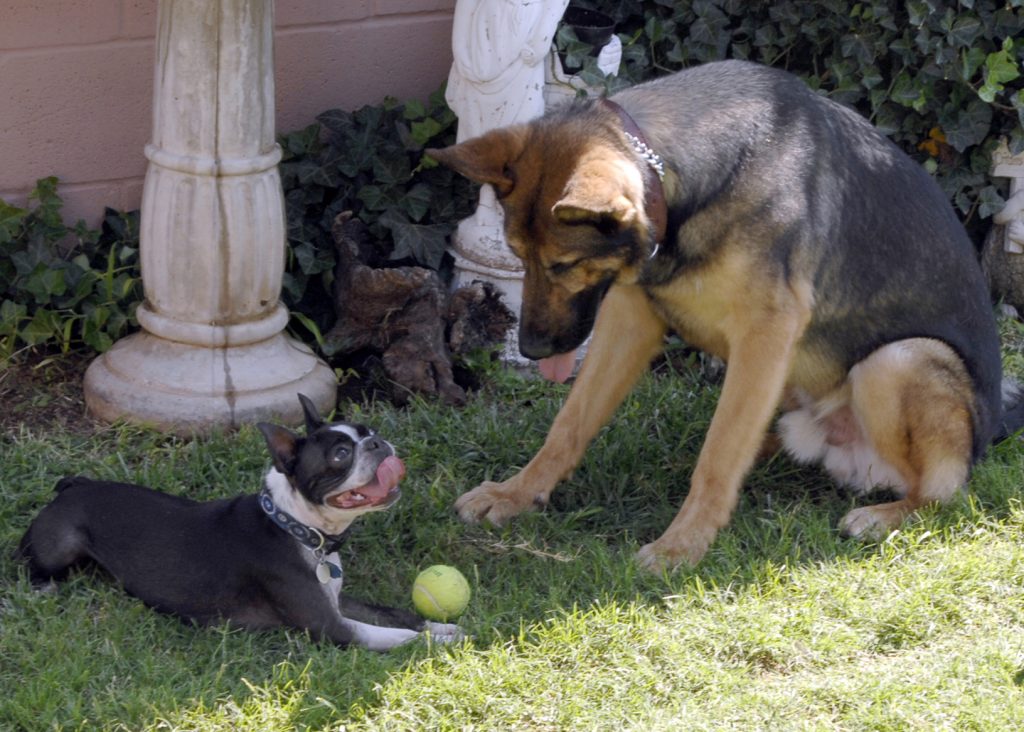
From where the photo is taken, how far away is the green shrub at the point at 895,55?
5625mm

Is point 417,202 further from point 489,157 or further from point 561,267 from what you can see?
point 561,267

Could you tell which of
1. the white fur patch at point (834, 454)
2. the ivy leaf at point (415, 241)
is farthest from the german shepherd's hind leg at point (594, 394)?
the ivy leaf at point (415, 241)

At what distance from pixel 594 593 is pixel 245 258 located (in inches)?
72.1

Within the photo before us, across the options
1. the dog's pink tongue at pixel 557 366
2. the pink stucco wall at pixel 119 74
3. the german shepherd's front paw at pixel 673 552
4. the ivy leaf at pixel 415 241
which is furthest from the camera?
the ivy leaf at pixel 415 241

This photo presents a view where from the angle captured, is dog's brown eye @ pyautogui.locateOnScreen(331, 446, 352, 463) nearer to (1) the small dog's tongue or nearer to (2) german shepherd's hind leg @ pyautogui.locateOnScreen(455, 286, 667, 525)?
(1) the small dog's tongue

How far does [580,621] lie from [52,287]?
8.51 ft

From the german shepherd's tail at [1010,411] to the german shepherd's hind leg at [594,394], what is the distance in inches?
52.5

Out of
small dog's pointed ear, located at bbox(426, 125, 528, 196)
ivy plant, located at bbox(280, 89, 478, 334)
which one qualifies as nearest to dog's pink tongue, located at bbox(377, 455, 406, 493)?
small dog's pointed ear, located at bbox(426, 125, 528, 196)

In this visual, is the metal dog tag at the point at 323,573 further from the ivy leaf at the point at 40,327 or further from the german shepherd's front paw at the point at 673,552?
the ivy leaf at the point at 40,327

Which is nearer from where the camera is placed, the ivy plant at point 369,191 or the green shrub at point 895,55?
the ivy plant at point 369,191

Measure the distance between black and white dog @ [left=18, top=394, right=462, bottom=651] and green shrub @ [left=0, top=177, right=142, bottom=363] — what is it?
1463 millimetres

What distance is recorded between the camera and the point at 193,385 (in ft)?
15.5

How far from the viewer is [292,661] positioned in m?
3.48

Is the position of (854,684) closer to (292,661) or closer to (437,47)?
(292,661)
